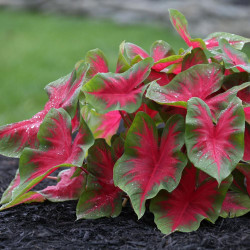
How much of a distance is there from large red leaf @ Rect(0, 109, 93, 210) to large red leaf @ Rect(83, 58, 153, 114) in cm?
9

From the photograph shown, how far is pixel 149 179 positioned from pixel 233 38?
0.66 m

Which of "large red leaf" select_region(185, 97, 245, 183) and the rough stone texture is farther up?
"large red leaf" select_region(185, 97, 245, 183)

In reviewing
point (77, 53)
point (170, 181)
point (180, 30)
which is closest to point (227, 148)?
point (170, 181)

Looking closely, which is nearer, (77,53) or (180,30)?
(180,30)

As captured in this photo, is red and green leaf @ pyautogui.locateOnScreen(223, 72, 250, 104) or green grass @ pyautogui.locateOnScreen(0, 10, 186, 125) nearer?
red and green leaf @ pyautogui.locateOnScreen(223, 72, 250, 104)

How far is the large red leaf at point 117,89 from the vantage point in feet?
4.56

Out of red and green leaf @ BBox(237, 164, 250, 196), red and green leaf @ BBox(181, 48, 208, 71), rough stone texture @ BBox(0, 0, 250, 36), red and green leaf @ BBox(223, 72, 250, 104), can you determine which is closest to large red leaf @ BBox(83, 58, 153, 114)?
red and green leaf @ BBox(181, 48, 208, 71)

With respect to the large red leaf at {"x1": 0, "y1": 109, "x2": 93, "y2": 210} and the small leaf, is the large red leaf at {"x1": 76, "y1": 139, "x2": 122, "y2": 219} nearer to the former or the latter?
the large red leaf at {"x1": 0, "y1": 109, "x2": 93, "y2": 210}

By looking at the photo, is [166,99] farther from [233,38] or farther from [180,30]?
[233,38]

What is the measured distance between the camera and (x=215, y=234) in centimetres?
138

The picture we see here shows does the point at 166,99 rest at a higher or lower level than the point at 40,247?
higher

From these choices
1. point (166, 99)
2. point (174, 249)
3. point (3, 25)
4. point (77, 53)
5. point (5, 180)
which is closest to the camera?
point (174, 249)

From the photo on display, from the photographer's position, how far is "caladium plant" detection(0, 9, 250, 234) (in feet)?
4.40

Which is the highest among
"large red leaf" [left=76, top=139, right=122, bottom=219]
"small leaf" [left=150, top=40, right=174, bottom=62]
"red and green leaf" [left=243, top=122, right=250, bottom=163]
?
"small leaf" [left=150, top=40, right=174, bottom=62]
